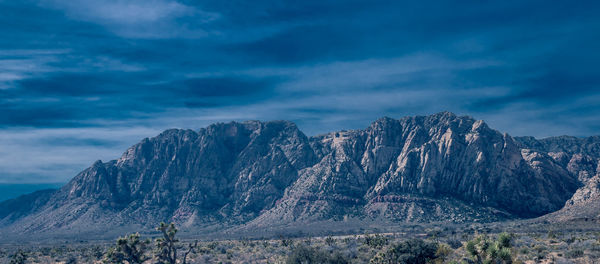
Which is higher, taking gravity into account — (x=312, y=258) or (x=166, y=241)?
(x=166, y=241)

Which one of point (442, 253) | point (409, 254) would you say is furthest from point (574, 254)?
point (409, 254)

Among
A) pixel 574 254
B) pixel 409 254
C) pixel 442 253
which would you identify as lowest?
pixel 442 253

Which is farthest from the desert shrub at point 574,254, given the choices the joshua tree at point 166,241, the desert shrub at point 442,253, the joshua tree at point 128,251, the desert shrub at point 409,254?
the joshua tree at point 128,251

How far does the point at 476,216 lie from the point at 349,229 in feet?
168

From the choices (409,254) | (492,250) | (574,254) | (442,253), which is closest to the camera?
(492,250)

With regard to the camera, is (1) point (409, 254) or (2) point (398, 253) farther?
(2) point (398, 253)

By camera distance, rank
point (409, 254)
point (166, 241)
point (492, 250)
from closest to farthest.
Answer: point (492, 250) < point (409, 254) < point (166, 241)

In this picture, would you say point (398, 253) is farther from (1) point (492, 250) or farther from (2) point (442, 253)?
(1) point (492, 250)

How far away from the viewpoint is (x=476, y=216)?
180375mm

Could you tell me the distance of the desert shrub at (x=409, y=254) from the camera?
64.0 m

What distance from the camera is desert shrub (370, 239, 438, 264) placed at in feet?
210

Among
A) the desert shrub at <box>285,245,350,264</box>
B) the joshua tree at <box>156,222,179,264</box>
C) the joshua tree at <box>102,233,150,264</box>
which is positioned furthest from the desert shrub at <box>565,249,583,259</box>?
the joshua tree at <box>102,233,150,264</box>

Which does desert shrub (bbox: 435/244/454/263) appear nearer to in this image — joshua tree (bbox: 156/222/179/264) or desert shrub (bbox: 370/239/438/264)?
desert shrub (bbox: 370/239/438/264)

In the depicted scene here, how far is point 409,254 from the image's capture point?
64875 millimetres
